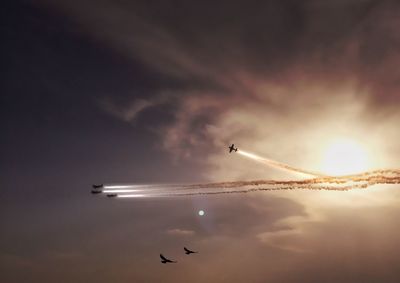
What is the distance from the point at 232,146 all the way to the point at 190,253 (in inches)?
1590

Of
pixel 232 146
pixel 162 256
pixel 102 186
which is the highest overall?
pixel 232 146

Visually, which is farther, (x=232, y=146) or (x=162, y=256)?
(x=162, y=256)

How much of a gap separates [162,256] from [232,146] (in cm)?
4791

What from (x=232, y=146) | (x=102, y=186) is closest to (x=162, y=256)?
(x=102, y=186)

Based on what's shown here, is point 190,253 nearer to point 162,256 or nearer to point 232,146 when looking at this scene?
point 162,256

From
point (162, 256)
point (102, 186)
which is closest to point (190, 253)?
point (162, 256)

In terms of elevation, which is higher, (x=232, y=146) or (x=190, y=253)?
(x=232, y=146)

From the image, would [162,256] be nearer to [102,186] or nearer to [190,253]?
[190,253]

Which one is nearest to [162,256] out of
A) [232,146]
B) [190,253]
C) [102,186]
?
[190,253]

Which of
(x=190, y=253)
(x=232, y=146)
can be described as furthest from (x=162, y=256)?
(x=232, y=146)

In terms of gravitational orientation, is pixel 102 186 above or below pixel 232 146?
below

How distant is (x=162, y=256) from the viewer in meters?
175

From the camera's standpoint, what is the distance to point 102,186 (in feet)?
544

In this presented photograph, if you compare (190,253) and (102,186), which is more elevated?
(102,186)
